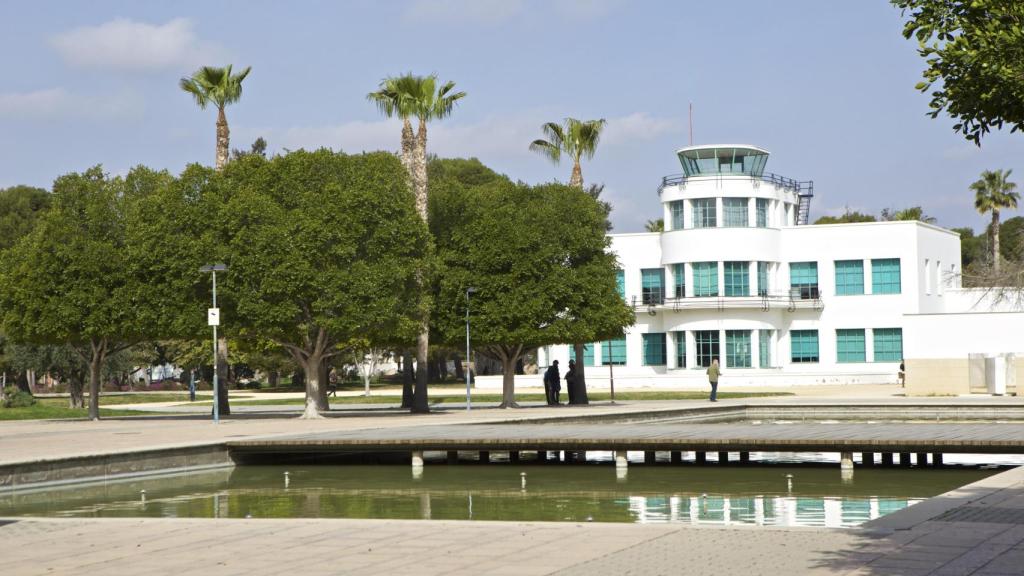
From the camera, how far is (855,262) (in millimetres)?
76625

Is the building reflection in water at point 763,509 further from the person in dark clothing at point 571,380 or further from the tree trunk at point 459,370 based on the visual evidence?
the tree trunk at point 459,370

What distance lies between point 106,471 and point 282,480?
123 inches

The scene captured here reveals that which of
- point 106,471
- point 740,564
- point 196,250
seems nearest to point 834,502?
point 740,564

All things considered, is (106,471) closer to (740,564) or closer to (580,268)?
(740,564)

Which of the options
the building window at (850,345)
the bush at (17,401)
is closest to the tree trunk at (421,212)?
the bush at (17,401)

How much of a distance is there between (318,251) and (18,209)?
47.4 metres

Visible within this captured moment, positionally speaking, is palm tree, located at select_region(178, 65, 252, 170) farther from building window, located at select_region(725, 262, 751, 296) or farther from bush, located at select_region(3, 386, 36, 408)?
building window, located at select_region(725, 262, 751, 296)

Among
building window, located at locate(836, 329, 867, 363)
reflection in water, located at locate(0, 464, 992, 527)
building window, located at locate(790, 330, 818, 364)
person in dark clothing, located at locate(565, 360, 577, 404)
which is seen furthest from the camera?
building window, located at locate(790, 330, 818, 364)

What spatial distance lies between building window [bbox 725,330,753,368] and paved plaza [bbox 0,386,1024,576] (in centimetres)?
6109

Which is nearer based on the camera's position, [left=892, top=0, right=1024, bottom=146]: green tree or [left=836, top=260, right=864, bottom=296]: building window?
[left=892, top=0, right=1024, bottom=146]: green tree

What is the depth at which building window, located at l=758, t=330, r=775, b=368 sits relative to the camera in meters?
76.2

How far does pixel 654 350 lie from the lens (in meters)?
79.6

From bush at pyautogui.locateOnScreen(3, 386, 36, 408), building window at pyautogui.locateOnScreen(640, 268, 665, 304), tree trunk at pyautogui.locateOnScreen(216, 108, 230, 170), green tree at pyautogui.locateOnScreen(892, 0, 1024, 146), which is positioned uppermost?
tree trunk at pyautogui.locateOnScreen(216, 108, 230, 170)

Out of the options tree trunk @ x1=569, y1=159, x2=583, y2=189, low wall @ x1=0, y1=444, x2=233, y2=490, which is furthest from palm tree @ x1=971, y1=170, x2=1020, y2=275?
low wall @ x1=0, y1=444, x2=233, y2=490
